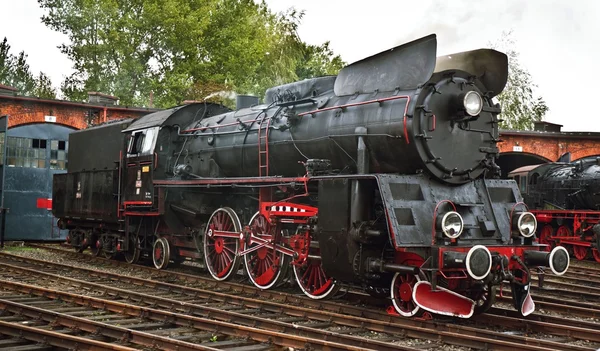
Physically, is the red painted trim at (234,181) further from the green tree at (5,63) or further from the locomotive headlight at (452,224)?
the green tree at (5,63)

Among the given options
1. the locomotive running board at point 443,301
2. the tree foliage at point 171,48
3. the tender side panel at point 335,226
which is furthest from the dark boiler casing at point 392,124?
the tree foliage at point 171,48

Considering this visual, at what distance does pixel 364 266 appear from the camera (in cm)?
779

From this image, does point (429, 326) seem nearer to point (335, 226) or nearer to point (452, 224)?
point (452, 224)

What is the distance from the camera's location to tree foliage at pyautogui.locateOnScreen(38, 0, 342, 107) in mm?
33531

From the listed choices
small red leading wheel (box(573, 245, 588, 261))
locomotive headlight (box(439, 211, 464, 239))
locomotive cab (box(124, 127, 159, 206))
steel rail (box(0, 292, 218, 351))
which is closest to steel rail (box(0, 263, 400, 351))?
steel rail (box(0, 292, 218, 351))

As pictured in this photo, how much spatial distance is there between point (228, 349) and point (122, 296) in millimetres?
3768

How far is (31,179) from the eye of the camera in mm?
20406

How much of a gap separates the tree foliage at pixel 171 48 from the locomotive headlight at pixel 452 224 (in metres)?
24.7

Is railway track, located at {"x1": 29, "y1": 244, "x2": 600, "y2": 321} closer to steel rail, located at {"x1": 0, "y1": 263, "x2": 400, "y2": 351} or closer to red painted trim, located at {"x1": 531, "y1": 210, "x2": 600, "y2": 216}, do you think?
steel rail, located at {"x1": 0, "y1": 263, "x2": 400, "y2": 351}

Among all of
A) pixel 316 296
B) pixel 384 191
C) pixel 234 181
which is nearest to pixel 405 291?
pixel 384 191

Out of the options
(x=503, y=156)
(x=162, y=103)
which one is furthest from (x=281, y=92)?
(x=162, y=103)

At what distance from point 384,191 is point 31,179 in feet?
52.7

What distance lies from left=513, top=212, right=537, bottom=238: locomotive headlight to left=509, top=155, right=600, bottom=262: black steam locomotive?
9.59 meters

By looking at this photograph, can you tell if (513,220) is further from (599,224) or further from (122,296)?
(599,224)
